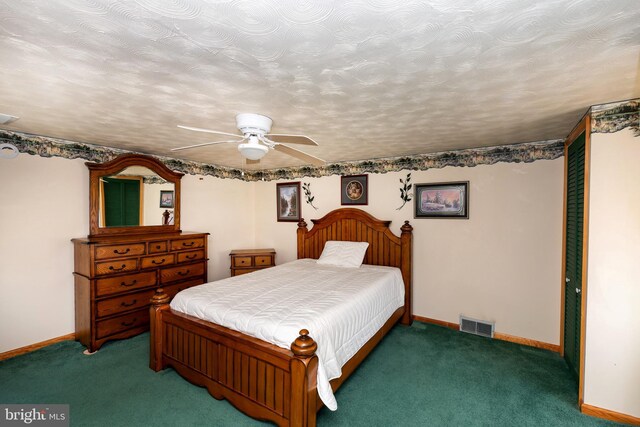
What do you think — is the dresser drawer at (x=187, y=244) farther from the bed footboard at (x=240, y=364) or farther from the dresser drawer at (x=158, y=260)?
the bed footboard at (x=240, y=364)

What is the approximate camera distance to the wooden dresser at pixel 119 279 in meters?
3.01

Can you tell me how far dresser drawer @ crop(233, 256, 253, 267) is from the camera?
4.58 metres

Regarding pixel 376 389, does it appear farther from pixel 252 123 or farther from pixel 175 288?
pixel 175 288

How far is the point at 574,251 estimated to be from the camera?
2588 mm

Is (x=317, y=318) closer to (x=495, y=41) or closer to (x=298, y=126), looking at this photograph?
(x=298, y=126)

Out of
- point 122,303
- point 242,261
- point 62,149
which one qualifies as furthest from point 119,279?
point 242,261

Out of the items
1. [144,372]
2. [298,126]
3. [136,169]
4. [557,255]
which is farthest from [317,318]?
[136,169]

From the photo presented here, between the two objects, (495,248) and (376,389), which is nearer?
(376,389)

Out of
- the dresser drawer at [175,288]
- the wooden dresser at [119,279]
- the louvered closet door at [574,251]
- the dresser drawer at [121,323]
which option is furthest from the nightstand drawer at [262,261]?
the louvered closet door at [574,251]

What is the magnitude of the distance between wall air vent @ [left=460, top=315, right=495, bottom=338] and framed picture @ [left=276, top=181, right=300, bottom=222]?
285cm

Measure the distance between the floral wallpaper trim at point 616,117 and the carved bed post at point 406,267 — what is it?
2084 mm

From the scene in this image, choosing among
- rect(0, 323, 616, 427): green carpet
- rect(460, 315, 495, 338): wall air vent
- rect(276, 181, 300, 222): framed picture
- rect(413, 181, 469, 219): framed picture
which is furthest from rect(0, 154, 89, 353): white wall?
rect(460, 315, 495, 338): wall air vent

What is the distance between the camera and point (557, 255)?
122 inches

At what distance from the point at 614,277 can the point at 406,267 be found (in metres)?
2.00
